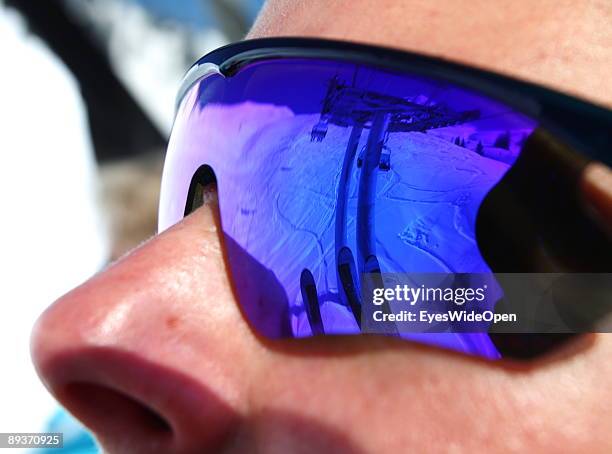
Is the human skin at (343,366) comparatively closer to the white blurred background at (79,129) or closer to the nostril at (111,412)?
the nostril at (111,412)

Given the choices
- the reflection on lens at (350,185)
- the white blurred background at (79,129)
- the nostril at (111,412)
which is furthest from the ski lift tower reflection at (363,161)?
the white blurred background at (79,129)

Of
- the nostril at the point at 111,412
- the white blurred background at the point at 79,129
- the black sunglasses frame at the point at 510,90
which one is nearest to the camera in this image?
the black sunglasses frame at the point at 510,90

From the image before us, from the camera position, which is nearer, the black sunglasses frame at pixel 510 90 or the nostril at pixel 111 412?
the black sunglasses frame at pixel 510 90

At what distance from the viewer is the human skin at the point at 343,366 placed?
525mm

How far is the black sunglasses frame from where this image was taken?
1.61 ft

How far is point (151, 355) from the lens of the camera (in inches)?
23.4

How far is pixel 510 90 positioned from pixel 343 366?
10.9 inches

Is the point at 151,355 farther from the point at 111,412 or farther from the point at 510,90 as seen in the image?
the point at 510,90

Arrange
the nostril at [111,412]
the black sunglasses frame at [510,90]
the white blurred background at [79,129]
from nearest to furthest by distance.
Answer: the black sunglasses frame at [510,90], the nostril at [111,412], the white blurred background at [79,129]

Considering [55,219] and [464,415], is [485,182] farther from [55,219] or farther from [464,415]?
[55,219]

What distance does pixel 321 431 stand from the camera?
0.56 m

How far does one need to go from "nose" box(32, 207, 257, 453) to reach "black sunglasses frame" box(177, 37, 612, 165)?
0.25 metres

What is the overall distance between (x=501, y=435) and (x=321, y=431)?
152 mm

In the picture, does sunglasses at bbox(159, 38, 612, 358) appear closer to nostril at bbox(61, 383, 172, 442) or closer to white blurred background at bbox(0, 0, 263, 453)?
nostril at bbox(61, 383, 172, 442)
